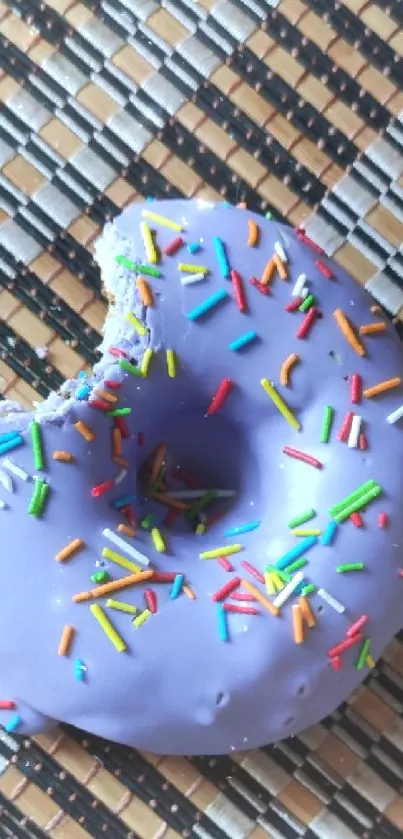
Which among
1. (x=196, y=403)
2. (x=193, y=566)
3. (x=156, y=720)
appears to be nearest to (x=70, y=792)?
(x=156, y=720)

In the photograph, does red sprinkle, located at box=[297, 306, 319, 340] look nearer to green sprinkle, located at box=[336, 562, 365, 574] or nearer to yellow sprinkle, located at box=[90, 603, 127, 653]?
green sprinkle, located at box=[336, 562, 365, 574]

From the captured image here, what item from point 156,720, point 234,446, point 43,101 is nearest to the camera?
point 156,720

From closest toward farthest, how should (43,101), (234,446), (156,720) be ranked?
(156,720)
(234,446)
(43,101)

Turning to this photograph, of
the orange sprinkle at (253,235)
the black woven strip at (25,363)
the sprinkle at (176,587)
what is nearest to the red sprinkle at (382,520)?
the sprinkle at (176,587)

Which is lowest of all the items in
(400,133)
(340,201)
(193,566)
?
(193,566)

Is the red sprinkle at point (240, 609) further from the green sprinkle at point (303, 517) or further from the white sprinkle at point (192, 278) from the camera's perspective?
the white sprinkle at point (192, 278)

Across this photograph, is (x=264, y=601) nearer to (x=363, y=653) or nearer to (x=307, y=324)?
(x=363, y=653)

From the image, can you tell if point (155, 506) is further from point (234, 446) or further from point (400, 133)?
point (400, 133)
